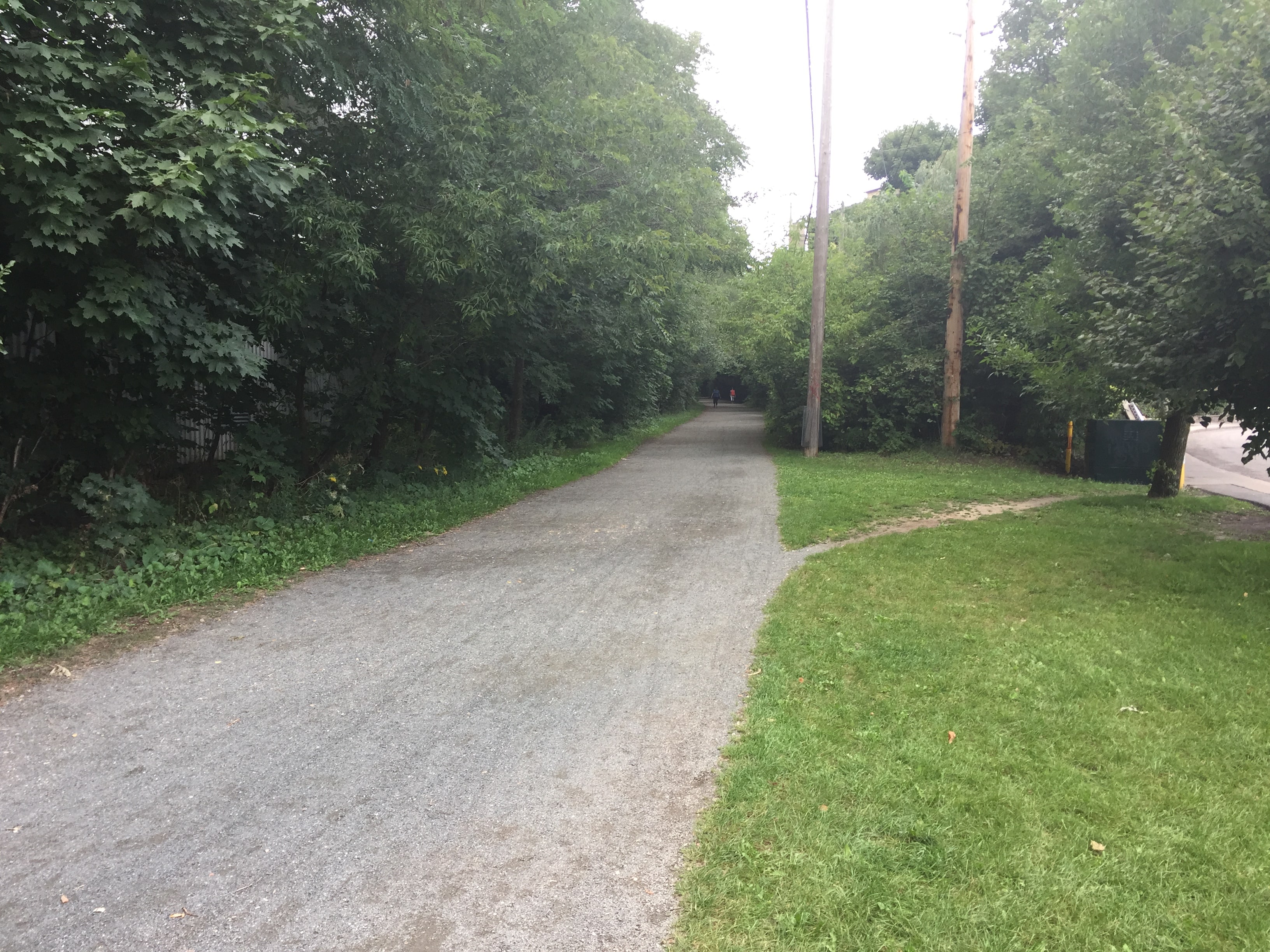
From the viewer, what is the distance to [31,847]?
294 centimetres

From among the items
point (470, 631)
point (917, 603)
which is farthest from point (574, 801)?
point (917, 603)

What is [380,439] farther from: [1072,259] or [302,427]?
[1072,259]

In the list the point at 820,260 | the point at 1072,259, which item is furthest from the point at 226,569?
the point at 820,260

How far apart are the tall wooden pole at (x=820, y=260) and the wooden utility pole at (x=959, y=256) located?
278 cm

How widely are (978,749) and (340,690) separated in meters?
3.38

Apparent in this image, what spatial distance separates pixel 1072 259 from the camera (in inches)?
373

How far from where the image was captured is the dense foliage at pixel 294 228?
530 centimetres

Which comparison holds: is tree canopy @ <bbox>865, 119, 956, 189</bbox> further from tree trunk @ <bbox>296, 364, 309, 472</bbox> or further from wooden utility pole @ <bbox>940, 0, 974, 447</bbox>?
tree trunk @ <bbox>296, 364, 309, 472</bbox>

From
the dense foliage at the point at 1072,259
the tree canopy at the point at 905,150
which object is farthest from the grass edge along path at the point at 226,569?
the tree canopy at the point at 905,150

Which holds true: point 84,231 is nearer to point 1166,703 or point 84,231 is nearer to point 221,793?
point 221,793

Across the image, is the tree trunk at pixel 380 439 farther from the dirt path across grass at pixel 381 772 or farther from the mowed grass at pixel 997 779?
the mowed grass at pixel 997 779

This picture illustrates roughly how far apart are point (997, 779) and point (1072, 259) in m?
8.12

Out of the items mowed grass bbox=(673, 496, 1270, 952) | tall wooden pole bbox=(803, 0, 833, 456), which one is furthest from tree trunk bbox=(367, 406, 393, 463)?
tall wooden pole bbox=(803, 0, 833, 456)

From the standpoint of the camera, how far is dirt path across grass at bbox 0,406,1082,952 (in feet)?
8.57
